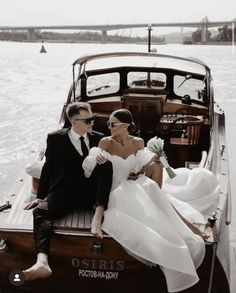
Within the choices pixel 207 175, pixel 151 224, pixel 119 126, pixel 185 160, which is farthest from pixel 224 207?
pixel 185 160

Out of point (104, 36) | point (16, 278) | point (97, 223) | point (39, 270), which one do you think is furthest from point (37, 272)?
point (104, 36)

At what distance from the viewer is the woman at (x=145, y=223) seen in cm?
327

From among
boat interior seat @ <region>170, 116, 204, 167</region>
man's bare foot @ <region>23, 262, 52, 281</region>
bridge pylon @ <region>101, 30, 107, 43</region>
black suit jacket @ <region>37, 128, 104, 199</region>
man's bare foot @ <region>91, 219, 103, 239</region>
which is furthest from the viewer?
bridge pylon @ <region>101, 30, 107, 43</region>

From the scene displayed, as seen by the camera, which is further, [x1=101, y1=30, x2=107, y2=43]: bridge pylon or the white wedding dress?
[x1=101, y1=30, x2=107, y2=43]: bridge pylon

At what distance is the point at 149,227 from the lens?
3.34 metres

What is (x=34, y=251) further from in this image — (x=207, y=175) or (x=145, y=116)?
(x=145, y=116)

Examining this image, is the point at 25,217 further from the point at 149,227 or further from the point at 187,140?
the point at 187,140

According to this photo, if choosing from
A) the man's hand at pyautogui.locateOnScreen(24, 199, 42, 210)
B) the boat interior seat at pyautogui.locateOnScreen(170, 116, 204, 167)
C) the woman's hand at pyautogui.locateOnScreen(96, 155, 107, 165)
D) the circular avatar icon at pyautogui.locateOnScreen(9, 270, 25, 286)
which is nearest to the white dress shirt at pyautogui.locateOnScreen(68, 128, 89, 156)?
the woman's hand at pyautogui.locateOnScreen(96, 155, 107, 165)

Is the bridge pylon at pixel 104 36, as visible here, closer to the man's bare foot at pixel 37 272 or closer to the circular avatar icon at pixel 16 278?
the circular avatar icon at pixel 16 278

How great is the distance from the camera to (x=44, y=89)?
22.3m

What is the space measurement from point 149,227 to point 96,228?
1.13 ft

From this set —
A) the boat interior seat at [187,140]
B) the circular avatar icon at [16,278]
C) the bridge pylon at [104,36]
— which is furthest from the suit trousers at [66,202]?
the bridge pylon at [104,36]

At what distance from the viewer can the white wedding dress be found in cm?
327

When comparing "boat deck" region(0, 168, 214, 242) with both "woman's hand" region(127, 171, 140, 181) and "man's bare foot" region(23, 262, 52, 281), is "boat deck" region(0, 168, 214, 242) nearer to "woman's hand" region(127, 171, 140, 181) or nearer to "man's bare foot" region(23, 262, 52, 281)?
"man's bare foot" region(23, 262, 52, 281)
